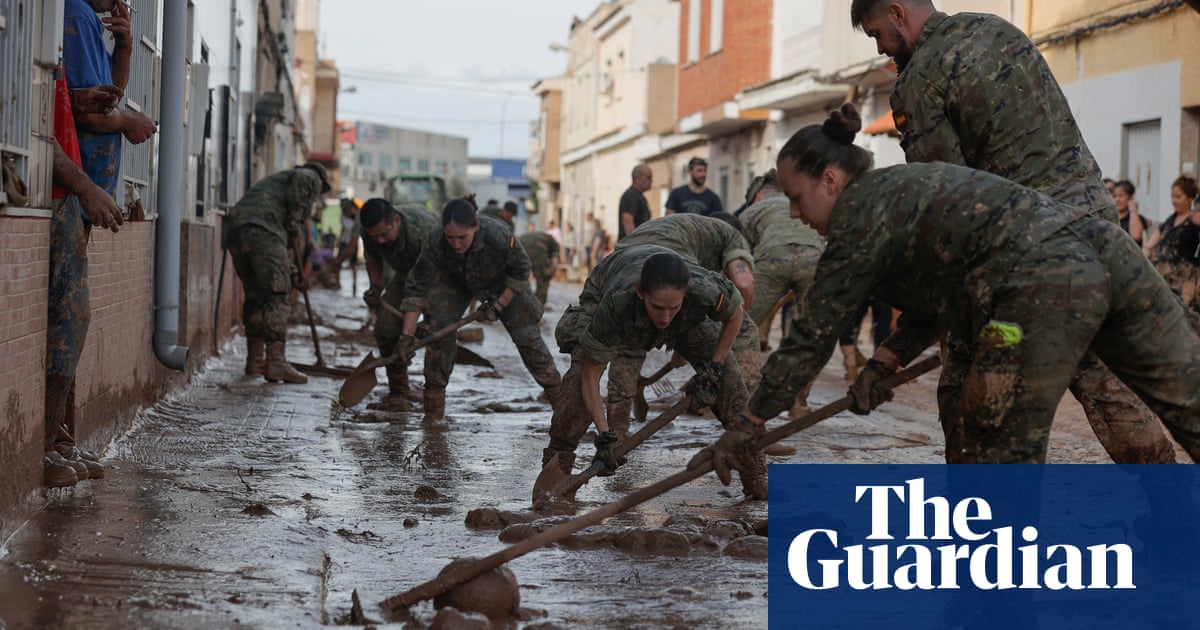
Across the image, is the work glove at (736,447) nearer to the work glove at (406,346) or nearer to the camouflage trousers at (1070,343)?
the camouflage trousers at (1070,343)

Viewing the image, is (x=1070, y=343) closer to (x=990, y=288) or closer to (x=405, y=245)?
(x=990, y=288)

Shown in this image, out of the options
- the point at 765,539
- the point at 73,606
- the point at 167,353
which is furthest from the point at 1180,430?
the point at 167,353

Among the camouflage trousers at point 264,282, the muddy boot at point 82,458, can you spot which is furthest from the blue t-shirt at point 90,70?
the camouflage trousers at point 264,282

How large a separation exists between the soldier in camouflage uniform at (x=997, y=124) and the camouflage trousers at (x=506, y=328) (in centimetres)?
405

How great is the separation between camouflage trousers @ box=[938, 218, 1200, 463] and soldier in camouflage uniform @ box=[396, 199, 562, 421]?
4.83 metres

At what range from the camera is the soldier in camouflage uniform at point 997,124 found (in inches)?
195

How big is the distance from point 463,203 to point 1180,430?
5.27m

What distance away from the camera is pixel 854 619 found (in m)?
4.27

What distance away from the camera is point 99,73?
5883 mm

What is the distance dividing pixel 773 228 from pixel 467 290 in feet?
6.37

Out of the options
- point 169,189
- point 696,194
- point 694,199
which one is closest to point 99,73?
point 169,189

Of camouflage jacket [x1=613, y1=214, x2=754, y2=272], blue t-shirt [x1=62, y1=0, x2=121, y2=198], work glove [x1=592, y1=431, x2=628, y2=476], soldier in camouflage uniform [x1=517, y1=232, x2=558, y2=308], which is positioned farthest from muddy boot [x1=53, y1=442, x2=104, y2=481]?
soldier in camouflage uniform [x1=517, y1=232, x2=558, y2=308]

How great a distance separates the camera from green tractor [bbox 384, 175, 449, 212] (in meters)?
35.5

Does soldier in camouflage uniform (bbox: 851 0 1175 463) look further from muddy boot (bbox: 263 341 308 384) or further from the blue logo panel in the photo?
muddy boot (bbox: 263 341 308 384)
